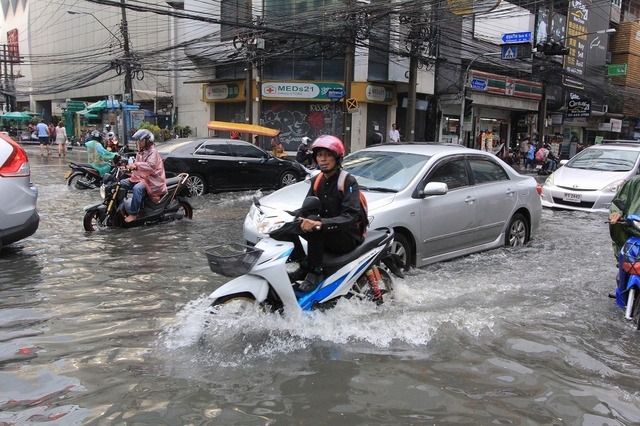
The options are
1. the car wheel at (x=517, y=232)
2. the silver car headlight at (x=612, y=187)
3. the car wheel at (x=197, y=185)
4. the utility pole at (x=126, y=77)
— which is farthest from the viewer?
the utility pole at (x=126, y=77)

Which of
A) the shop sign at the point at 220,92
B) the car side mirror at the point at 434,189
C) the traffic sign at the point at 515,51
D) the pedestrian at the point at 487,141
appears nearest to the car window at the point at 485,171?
the car side mirror at the point at 434,189

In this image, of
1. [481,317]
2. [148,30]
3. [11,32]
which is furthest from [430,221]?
[11,32]

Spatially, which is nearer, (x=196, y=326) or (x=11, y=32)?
(x=196, y=326)

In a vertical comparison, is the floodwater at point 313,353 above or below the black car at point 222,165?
below

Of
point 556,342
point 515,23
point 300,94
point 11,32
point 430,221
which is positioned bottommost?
point 556,342

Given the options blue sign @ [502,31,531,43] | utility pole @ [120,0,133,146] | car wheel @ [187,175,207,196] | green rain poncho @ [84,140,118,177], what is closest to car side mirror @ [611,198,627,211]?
car wheel @ [187,175,207,196]

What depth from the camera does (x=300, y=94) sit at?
25219 mm

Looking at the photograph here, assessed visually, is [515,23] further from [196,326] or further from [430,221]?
[196,326]

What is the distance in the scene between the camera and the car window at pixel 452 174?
6635mm

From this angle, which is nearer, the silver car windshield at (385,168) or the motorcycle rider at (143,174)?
the silver car windshield at (385,168)

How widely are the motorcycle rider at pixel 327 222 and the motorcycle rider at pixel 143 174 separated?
188 inches

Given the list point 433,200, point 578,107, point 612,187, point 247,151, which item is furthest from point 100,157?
point 578,107

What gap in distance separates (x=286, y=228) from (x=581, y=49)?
38.3m

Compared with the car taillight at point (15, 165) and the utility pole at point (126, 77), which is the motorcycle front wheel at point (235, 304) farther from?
the utility pole at point (126, 77)
